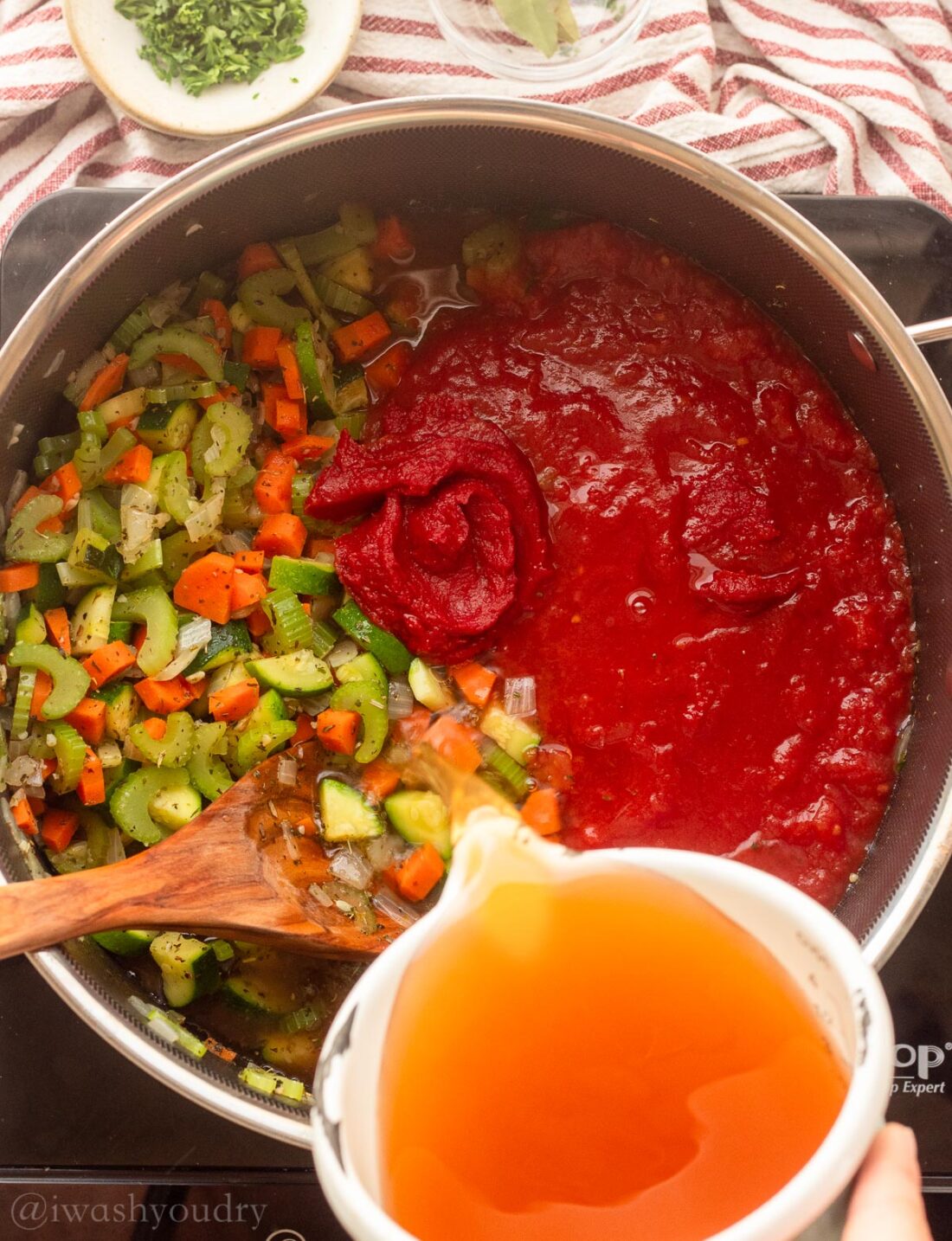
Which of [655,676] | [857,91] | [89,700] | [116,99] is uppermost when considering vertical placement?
[116,99]

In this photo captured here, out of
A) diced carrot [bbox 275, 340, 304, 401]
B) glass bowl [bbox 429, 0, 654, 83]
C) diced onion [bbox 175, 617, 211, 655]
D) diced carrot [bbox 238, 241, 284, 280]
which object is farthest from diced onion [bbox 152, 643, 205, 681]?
glass bowl [bbox 429, 0, 654, 83]

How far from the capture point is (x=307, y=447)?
2.25 metres

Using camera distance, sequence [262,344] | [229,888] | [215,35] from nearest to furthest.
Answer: [229,888] < [262,344] < [215,35]

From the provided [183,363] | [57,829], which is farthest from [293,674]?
[183,363]

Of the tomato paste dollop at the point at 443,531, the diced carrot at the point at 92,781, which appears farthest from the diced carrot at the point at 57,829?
the tomato paste dollop at the point at 443,531

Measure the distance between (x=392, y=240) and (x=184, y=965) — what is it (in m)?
1.54

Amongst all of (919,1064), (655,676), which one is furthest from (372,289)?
(919,1064)

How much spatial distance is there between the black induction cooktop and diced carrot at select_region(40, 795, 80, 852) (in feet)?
0.86

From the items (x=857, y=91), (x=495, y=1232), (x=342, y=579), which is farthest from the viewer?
(x=857, y=91)

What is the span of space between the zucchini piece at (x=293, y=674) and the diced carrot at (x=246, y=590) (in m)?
0.12

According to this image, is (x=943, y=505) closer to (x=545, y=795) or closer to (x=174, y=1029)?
(x=545, y=795)

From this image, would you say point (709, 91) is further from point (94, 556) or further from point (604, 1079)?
point (604, 1079)

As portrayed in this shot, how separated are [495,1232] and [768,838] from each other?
107 centimetres

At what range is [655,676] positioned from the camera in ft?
7.02
